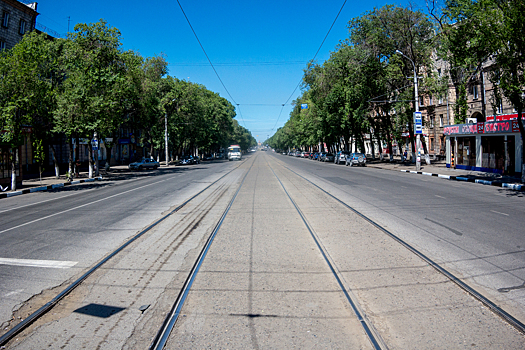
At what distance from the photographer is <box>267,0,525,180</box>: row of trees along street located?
16.6 meters

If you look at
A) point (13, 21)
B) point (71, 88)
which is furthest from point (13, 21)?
point (71, 88)

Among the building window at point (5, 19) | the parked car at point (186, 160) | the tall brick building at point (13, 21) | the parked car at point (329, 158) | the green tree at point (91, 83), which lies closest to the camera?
the green tree at point (91, 83)

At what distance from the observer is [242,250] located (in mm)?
7250

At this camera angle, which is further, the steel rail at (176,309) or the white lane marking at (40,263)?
the white lane marking at (40,263)

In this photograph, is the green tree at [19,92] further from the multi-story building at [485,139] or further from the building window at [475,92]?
the building window at [475,92]

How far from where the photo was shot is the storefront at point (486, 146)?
24.2 meters

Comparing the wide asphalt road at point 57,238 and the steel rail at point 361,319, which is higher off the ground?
the wide asphalt road at point 57,238

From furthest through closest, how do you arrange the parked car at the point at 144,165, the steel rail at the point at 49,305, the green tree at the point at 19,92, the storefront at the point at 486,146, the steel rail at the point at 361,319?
1. the parked car at the point at 144,165
2. the storefront at the point at 486,146
3. the green tree at the point at 19,92
4. the steel rail at the point at 49,305
5. the steel rail at the point at 361,319

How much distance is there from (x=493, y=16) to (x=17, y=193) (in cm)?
2486

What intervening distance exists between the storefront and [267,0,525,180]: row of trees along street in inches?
73.2

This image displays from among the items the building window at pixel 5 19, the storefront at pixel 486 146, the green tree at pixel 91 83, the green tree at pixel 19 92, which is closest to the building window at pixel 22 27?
the building window at pixel 5 19

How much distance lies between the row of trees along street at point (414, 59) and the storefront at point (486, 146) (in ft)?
6.10

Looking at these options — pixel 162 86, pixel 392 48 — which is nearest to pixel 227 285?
pixel 392 48

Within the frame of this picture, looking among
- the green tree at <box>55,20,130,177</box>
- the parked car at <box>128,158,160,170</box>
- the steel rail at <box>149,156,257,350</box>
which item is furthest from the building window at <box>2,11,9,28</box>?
the steel rail at <box>149,156,257,350</box>
